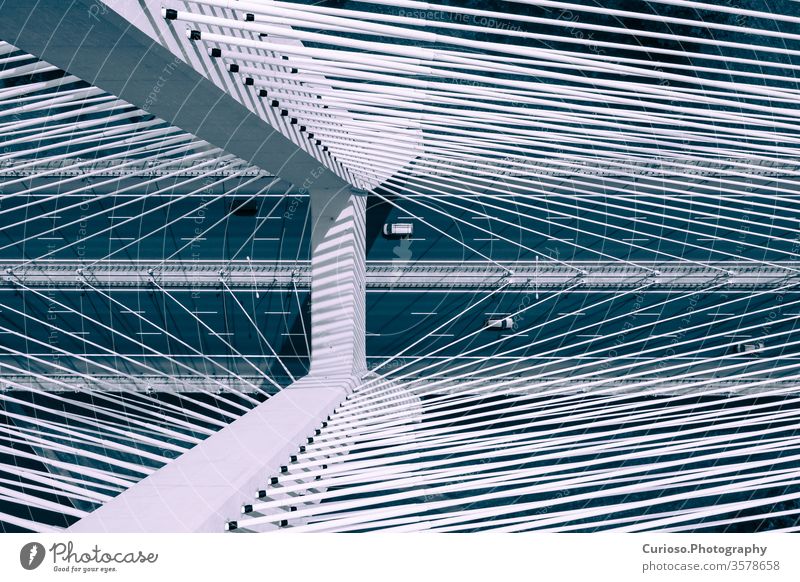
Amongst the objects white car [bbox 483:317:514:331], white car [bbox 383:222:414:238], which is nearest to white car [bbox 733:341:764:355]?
white car [bbox 483:317:514:331]

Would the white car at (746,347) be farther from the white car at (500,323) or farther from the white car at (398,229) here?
the white car at (398,229)

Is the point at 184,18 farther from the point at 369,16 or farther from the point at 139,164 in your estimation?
the point at 139,164

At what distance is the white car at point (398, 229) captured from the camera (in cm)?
941

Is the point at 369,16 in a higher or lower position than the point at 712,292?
higher

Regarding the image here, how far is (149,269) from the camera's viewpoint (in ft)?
31.7

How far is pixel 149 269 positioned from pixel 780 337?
26.5 feet

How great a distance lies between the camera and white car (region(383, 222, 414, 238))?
9406 millimetres

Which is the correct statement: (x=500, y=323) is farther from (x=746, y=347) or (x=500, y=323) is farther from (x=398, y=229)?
(x=746, y=347)

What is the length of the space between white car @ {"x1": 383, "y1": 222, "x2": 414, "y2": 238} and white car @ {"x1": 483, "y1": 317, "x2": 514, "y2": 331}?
4.90ft

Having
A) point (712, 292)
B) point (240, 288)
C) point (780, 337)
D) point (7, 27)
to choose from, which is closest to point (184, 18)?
point (7, 27)

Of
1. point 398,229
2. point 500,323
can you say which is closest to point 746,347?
point 500,323

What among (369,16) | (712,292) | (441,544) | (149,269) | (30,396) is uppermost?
(369,16)

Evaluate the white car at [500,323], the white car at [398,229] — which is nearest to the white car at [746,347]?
the white car at [500,323]

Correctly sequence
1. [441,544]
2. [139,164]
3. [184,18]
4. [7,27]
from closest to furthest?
[7,27] < [184,18] < [441,544] < [139,164]
